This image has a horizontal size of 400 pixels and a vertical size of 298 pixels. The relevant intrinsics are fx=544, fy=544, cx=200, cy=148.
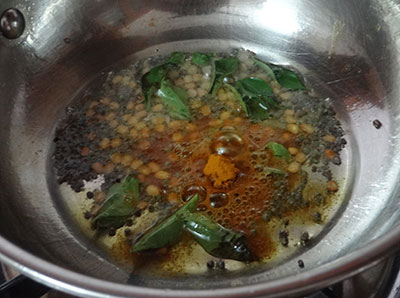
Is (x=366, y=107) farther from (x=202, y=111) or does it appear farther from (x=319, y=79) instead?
(x=202, y=111)

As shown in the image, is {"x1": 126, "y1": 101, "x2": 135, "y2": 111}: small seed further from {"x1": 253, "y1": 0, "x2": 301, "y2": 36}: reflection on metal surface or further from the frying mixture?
{"x1": 253, "y1": 0, "x2": 301, "y2": 36}: reflection on metal surface

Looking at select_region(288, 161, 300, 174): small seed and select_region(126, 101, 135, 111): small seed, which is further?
select_region(126, 101, 135, 111): small seed

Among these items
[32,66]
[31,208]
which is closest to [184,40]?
[32,66]

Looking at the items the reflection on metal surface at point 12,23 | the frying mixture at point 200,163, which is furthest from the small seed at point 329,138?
the reflection on metal surface at point 12,23

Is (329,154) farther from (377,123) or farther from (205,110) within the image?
(205,110)

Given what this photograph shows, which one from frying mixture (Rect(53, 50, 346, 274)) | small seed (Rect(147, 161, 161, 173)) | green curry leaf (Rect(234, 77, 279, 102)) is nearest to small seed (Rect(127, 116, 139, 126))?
frying mixture (Rect(53, 50, 346, 274))

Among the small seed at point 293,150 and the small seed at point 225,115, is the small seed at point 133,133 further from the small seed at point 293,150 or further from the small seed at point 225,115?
the small seed at point 293,150

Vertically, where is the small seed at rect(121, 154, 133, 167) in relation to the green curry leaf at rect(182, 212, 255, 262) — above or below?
above
